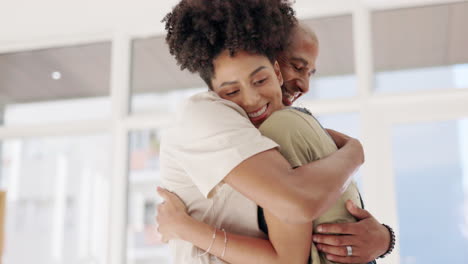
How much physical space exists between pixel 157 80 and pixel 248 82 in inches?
111

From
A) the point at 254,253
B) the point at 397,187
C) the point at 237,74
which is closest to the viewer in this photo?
the point at 254,253

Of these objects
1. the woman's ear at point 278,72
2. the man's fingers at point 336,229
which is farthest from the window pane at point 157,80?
the man's fingers at point 336,229

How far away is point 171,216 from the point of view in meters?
1.10

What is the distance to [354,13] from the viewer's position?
3578 millimetres

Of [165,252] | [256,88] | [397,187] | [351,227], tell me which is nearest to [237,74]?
[256,88]

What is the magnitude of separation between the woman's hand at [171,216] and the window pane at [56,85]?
2.86m

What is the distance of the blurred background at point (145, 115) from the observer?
3.23 metres

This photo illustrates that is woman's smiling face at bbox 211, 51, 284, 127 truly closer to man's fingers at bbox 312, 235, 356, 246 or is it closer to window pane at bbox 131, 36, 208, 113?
man's fingers at bbox 312, 235, 356, 246

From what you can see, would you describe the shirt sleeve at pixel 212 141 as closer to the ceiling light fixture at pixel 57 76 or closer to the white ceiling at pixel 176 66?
the white ceiling at pixel 176 66

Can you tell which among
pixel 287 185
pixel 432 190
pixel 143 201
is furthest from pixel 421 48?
pixel 287 185

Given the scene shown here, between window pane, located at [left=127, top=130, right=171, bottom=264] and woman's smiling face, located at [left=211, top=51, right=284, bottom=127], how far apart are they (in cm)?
251

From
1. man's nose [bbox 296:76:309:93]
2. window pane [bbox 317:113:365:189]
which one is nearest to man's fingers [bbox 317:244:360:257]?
man's nose [bbox 296:76:309:93]

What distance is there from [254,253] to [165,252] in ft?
8.57

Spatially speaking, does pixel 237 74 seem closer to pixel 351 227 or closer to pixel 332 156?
pixel 332 156
